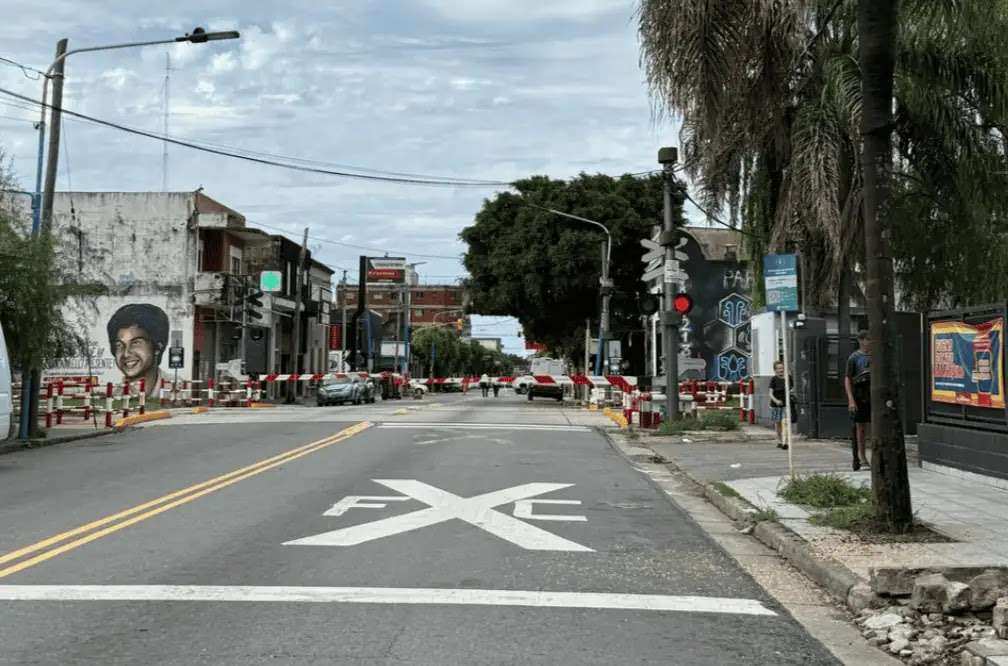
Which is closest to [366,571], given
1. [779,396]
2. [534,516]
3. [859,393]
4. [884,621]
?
[534,516]

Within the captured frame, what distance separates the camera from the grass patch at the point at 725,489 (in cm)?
1217

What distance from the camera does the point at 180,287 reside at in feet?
157

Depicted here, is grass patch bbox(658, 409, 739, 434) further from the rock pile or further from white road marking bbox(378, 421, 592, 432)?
the rock pile

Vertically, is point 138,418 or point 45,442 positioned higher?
point 138,418

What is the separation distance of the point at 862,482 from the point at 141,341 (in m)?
40.8

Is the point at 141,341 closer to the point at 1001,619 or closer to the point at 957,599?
the point at 957,599

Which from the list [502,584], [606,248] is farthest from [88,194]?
[502,584]

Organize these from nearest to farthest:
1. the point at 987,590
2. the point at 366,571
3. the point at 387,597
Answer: the point at 987,590 < the point at 387,597 < the point at 366,571

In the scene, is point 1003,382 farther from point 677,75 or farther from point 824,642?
point 824,642

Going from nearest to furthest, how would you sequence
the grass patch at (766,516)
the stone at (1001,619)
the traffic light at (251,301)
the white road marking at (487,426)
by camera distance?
the stone at (1001,619), the grass patch at (766,516), the white road marking at (487,426), the traffic light at (251,301)

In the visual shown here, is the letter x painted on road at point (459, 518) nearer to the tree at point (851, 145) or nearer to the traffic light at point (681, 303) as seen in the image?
the tree at point (851, 145)

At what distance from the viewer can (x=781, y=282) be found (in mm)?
12156

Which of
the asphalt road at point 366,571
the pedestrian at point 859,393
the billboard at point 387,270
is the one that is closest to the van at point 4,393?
the asphalt road at point 366,571

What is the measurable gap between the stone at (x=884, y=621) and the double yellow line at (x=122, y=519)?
18.7ft
